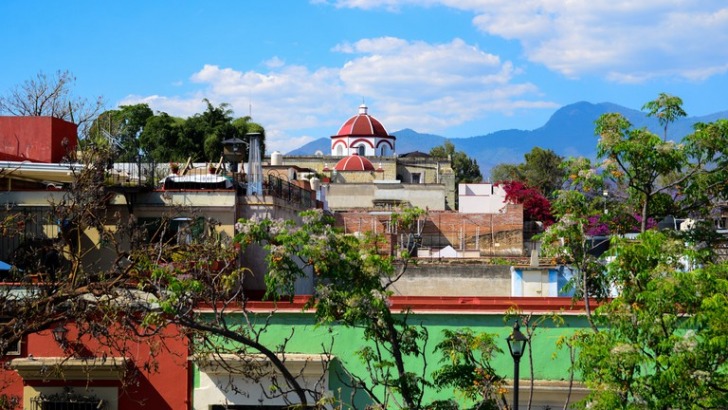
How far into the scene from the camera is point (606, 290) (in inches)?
463

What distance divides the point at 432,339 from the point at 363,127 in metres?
69.8

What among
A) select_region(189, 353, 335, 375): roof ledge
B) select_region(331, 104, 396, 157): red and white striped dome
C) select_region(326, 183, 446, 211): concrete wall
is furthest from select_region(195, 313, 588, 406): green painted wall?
select_region(331, 104, 396, 157): red and white striped dome

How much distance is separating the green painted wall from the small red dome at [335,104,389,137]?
226ft

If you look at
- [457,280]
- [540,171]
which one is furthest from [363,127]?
[457,280]

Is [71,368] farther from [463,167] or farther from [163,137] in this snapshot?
A: [463,167]

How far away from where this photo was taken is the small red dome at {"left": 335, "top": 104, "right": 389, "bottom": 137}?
8224 centimetres

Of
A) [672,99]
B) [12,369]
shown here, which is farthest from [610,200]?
[12,369]

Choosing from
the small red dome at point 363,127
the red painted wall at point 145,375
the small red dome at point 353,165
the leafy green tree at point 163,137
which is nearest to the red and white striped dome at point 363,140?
the small red dome at point 363,127

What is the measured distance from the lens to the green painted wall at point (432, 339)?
13.1 meters

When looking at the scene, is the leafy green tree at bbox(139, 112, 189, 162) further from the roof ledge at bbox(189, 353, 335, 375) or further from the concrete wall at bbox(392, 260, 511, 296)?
the roof ledge at bbox(189, 353, 335, 375)

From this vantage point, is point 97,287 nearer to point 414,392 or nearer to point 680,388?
point 414,392

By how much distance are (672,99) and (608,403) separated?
403cm

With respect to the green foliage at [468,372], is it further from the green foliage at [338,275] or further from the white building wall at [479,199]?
the white building wall at [479,199]

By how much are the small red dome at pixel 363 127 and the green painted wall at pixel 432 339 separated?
69.0 metres
